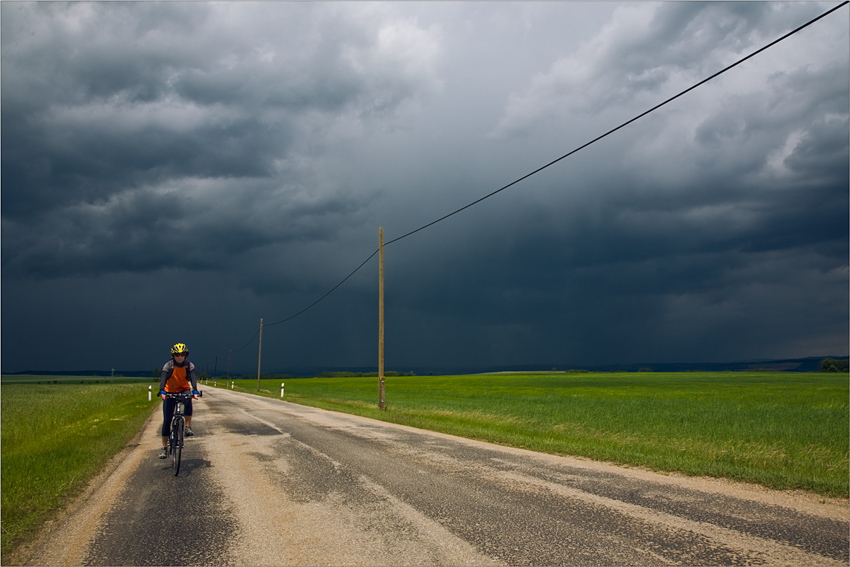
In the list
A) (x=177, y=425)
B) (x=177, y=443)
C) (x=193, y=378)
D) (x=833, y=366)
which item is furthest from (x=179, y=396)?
(x=833, y=366)

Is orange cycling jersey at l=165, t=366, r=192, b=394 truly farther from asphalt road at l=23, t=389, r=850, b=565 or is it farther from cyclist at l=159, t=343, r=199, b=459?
asphalt road at l=23, t=389, r=850, b=565

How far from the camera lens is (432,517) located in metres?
5.73

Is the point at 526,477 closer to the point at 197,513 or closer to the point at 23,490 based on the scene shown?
the point at 197,513

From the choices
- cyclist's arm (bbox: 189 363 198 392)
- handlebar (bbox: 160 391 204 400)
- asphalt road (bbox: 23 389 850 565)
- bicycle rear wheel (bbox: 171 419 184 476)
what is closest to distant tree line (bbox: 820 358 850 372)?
asphalt road (bbox: 23 389 850 565)

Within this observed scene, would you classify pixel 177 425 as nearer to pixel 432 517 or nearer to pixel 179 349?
pixel 179 349

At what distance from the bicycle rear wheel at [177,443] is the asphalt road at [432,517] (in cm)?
28

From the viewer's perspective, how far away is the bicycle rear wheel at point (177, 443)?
329 inches

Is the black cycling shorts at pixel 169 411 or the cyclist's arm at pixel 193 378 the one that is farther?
the cyclist's arm at pixel 193 378

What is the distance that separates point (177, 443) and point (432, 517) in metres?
5.39

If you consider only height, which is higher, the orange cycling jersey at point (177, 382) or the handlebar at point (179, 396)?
the orange cycling jersey at point (177, 382)

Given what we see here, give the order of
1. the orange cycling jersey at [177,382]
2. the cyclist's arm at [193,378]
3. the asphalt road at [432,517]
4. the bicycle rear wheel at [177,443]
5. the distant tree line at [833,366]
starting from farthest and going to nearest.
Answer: the distant tree line at [833,366], the cyclist's arm at [193,378], the orange cycling jersey at [177,382], the bicycle rear wheel at [177,443], the asphalt road at [432,517]

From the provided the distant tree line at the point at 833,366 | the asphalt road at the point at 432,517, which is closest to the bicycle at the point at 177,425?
the asphalt road at the point at 432,517

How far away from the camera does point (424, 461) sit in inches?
364

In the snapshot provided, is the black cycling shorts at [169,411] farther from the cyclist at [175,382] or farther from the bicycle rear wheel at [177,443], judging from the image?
the bicycle rear wheel at [177,443]
